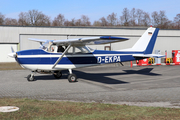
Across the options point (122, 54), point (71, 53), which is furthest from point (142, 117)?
point (122, 54)

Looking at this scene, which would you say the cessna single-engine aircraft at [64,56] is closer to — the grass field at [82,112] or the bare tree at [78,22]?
the grass field at [82,112]

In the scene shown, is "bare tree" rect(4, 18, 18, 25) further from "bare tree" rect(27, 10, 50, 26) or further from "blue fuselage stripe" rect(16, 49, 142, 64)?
"blue fuselage stripe" rect(16, 49, 142, 64)

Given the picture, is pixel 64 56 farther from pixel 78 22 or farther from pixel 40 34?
pixel 78 22

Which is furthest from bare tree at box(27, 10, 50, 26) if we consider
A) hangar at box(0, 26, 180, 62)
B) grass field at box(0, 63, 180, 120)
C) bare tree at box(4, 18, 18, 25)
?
grass field at box(0, 63, 180, 120)

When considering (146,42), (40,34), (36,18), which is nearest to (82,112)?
(146,42)

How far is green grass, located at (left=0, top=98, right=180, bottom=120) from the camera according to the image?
495cm

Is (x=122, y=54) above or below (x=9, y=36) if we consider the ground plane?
below

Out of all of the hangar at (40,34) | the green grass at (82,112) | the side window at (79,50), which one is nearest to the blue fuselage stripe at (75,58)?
the side window at (79,50)

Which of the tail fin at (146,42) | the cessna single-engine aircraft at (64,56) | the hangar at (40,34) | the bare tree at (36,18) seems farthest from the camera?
the bare tree at (36,18)

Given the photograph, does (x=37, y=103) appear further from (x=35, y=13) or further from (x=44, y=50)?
(x=35, y=13)

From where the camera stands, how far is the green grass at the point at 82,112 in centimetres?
495

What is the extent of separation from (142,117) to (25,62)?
778 cm

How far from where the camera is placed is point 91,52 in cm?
1262

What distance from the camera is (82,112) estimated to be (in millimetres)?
5434
